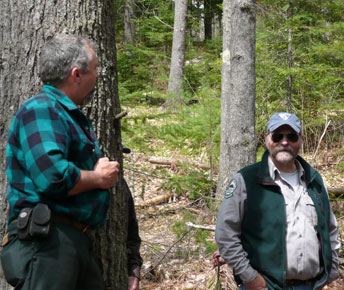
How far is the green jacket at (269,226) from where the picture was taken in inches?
103

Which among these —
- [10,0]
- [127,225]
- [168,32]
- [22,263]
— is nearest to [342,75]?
[127,225]

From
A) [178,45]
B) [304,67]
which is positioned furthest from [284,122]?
[178,45]

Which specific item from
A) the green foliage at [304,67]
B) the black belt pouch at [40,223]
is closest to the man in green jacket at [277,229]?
the black belt pouch at [40,223]

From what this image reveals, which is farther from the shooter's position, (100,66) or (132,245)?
(132,245)

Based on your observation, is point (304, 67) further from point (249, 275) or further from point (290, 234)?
point (249, 275)

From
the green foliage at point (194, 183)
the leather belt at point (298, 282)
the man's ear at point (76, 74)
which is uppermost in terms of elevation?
the man's ear at point (76, 74)

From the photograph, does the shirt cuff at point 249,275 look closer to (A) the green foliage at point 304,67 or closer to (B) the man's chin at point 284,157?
(B) the man's chin at point 284,157

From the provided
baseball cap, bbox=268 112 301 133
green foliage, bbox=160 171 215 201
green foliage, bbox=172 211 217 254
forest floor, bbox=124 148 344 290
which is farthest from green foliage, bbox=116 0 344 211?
baseball cap, bbox=268 112 301 133

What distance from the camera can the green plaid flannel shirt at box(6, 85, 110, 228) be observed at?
1.83 metres

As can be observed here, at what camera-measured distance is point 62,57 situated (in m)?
2.05

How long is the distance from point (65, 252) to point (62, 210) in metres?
0.21

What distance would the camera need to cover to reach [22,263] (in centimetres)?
187

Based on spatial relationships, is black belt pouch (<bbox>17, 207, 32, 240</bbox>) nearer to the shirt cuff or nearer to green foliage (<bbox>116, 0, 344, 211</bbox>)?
the shirt cuff

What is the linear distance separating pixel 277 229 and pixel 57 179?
159 centimetres
